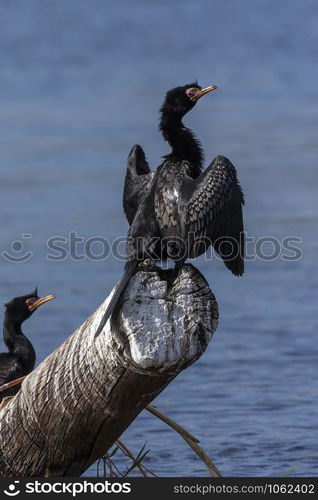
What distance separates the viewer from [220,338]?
11594 mm

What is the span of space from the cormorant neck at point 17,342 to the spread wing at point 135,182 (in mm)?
1591

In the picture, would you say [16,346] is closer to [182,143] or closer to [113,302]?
[182,143]

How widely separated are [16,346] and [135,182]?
196cm

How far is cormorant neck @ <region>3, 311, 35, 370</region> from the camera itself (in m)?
8.23

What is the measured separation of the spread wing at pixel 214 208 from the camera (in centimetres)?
641

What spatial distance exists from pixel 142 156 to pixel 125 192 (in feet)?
0.93

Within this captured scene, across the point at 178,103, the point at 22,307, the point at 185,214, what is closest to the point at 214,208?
the point at 185,214

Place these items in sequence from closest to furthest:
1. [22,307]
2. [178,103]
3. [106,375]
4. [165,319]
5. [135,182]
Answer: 1. [165,319]
2. [106,375]
3. [135,182]
4. [178,103]
5. [22,307]

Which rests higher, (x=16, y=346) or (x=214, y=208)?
(x=214, y=208)

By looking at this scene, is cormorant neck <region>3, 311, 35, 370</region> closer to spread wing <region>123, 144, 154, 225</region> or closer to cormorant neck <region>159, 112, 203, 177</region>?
spread wing <region>123, 144, 154, 225</region>

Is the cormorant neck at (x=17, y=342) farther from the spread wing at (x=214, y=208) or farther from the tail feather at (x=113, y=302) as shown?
the tail feather at (x=113, y=302)

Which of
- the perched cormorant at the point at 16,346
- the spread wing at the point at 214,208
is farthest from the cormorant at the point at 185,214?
the perched cormorant at the point at 16,346

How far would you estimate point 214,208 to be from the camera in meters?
6.45

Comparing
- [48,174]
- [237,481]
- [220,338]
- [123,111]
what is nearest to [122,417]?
[237,481]
